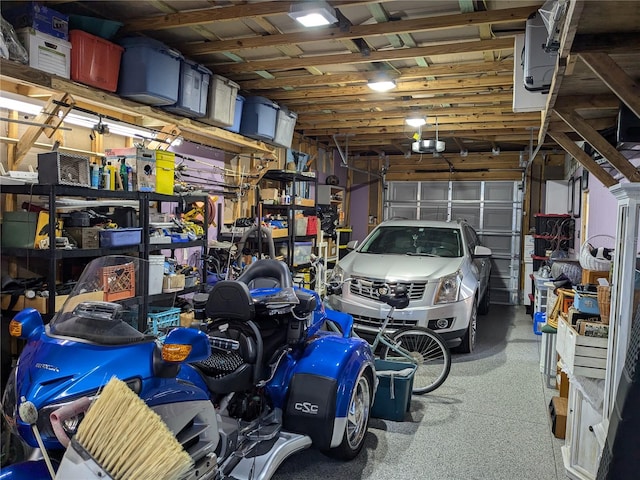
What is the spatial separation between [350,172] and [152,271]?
25.4ft

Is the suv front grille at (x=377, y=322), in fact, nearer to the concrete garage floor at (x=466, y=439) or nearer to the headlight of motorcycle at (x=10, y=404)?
the concrete garage floor at (x=466, y=439)

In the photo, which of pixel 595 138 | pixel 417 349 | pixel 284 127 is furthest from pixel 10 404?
pixel 284 127

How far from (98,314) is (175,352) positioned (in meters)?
0.42

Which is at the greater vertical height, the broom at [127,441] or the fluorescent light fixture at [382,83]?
the fluorescent light fixture at [382,83]

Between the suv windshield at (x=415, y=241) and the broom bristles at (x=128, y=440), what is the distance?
17.3 ft

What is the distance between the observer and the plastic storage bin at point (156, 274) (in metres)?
4.09

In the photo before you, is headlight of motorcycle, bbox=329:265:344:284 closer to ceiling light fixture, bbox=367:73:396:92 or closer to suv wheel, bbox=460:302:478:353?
suv wheel, bbox=460:302:478:353

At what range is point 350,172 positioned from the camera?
11328 mm

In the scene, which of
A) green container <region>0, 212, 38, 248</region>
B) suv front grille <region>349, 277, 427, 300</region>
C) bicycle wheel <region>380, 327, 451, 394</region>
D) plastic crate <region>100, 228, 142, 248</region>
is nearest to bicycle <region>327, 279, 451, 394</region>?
bicycle wheel <region>380, 327, 451, 394</region>

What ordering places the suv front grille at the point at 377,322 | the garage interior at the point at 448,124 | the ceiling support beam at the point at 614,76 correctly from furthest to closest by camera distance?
the suv front grille at the point at 377,322 < the garage interior at the point at 448,124 < the ceiling support beam at the point at 614,76

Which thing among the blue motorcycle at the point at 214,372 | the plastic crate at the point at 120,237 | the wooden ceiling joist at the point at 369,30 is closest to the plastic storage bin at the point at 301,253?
the wooden ceiling joist at the point at 369,30

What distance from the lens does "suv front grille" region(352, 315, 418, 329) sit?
207 inches

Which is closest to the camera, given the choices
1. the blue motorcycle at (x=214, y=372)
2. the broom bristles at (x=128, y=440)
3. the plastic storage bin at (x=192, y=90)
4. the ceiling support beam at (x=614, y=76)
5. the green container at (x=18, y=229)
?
the broom bristles at (x=128, y=440)

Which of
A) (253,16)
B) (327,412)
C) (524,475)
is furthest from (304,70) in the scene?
(524,475)
